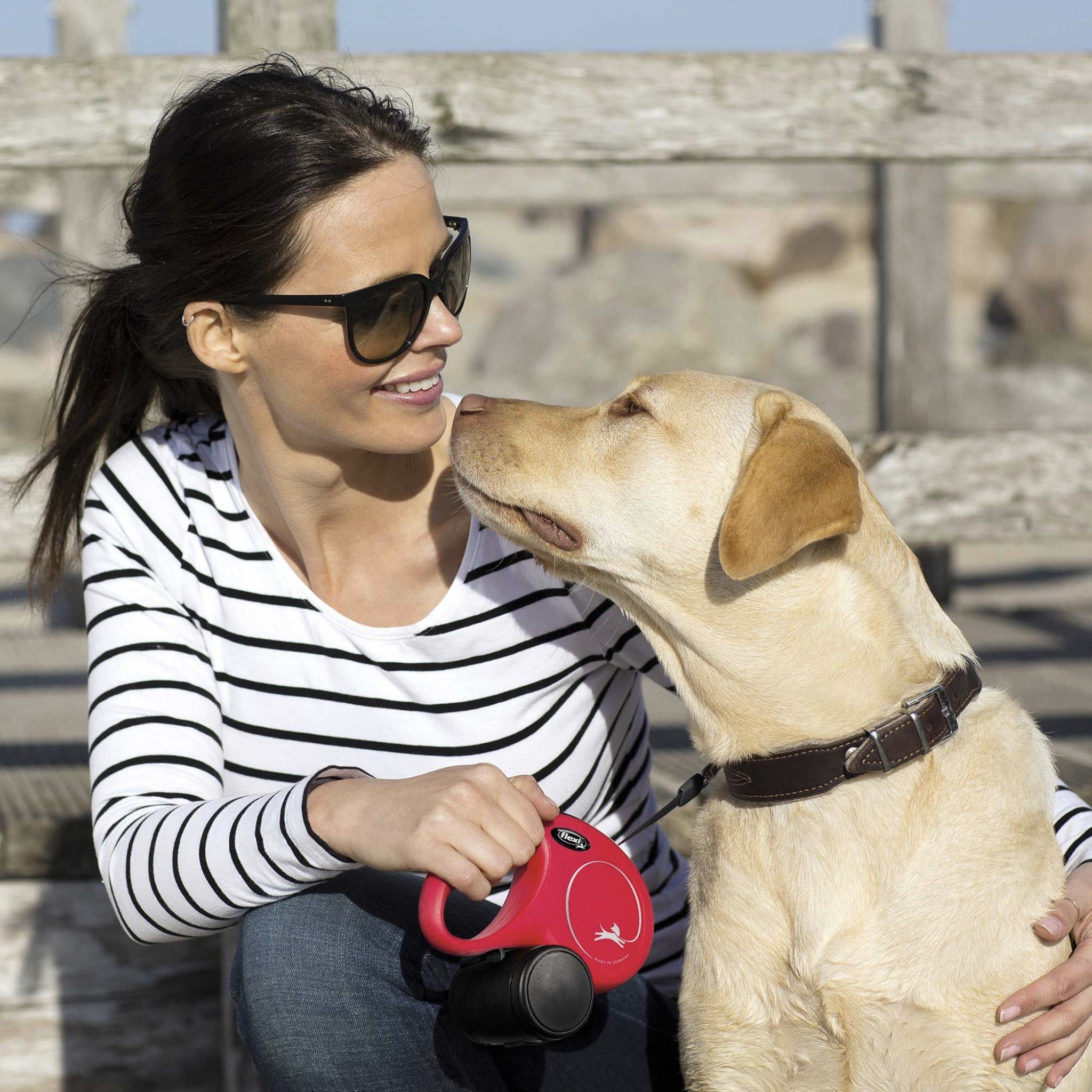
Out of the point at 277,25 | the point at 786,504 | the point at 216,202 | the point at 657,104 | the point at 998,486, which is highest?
the point at 277,25

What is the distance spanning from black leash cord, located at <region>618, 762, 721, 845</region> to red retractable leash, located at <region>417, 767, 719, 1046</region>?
0.15 metres

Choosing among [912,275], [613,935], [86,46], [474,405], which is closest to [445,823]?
[613,935]

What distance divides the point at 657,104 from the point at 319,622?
4.47 feet

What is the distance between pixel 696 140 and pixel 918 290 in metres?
1.77

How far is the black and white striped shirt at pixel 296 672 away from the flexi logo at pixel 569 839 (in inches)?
13.8

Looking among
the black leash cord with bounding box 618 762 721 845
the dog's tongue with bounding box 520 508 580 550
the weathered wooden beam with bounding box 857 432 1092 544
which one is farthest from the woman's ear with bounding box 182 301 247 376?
the weathered wooden beam with bounding box 857 432 1092 544

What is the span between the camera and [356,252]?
191 centimetres

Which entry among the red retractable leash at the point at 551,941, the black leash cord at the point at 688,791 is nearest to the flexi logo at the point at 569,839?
the red retractable leash at the point at 551,941

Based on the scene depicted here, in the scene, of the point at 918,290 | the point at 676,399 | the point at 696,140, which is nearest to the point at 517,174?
the point at 918,290

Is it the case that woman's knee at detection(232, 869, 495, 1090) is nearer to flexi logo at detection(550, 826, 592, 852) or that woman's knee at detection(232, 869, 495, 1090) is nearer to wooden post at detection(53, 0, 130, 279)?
flexi logo at detection(550, 826, 592, 852)

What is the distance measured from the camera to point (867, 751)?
66.6 inches

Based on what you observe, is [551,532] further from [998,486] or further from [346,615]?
[998,486]

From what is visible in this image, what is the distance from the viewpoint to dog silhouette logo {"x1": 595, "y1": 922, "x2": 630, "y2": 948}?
1.64m

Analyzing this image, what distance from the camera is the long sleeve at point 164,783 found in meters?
1.64
